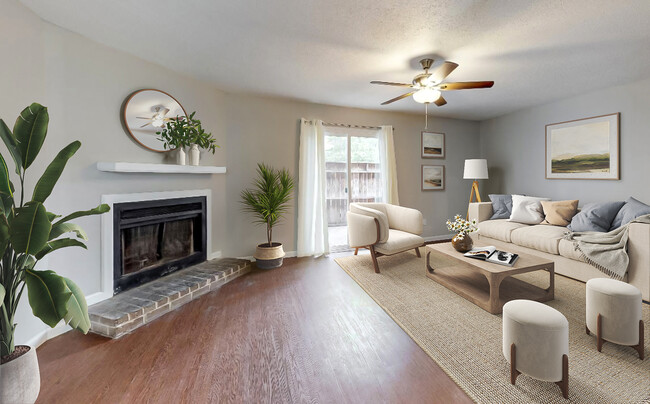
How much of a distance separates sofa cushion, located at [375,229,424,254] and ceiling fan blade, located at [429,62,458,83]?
1.88 metres

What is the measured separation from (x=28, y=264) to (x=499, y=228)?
489 cm

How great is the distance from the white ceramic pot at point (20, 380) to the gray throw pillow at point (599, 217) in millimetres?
5057

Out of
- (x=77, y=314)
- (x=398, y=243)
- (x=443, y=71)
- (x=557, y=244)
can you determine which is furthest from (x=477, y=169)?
(x=77, y=314)

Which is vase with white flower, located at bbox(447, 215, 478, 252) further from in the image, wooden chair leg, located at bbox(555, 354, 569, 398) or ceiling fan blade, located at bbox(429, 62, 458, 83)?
wooden chair leg, located at bbox(555, 354, 569, 398)

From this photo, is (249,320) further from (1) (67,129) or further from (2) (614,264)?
(2) (614,264)

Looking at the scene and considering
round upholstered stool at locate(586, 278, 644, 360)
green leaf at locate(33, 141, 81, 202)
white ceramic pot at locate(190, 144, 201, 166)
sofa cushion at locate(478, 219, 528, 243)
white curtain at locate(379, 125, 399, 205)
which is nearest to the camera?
green leaf at locate(33, 141, 81, 202)

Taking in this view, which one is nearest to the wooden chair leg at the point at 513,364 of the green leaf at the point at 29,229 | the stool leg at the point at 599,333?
the stool leg at the point at 599,333

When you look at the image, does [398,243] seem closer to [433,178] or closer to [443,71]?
[443,71]

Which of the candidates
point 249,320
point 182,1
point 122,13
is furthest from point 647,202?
point 122,13

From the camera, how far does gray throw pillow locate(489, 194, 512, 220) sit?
4441mm

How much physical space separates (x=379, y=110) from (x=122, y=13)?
3.64m

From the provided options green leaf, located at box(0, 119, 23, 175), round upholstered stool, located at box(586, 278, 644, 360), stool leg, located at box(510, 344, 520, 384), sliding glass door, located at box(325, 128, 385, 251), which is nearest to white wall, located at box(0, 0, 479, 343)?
sliding glass door, located at box(325, 128, 385, 251)

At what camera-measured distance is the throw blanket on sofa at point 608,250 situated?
2.63 meters

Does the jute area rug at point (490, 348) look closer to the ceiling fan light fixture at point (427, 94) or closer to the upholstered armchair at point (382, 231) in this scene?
the upholstered armchair at point (382, 231)
